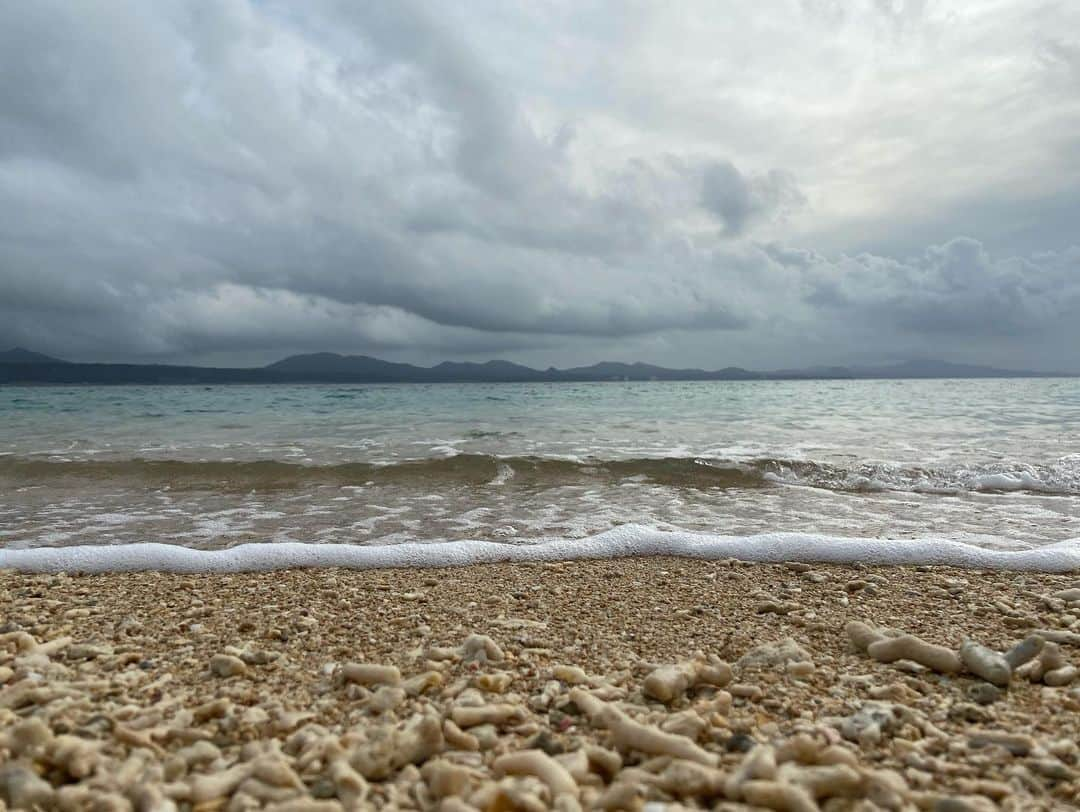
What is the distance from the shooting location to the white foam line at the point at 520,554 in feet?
17.0

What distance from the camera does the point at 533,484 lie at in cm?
987

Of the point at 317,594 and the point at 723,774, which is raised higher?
the point at 723,774

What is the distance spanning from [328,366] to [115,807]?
125m

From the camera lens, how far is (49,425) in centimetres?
1900

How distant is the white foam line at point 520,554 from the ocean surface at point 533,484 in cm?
23

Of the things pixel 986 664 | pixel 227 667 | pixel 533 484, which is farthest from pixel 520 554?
pixel 533 484

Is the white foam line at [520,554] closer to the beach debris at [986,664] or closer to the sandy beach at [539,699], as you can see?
the sandy beach at [539,699]

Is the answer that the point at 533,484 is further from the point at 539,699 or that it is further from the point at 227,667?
the point at 539,699

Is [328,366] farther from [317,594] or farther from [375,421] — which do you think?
[317,594]

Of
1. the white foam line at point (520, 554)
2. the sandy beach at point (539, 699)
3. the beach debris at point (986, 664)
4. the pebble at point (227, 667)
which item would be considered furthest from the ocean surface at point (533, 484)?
the pebble at point (227, 667)

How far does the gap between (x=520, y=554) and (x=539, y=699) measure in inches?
121

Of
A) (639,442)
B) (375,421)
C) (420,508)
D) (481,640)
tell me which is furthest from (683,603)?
(375,421)

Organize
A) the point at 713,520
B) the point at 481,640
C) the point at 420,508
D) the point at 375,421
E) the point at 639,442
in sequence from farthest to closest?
the point at 375,421 < the point at 639,442 < the point at 420,508 < the point at 713,520 < the point at 481,640

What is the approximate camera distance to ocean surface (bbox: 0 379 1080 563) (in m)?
6.72
